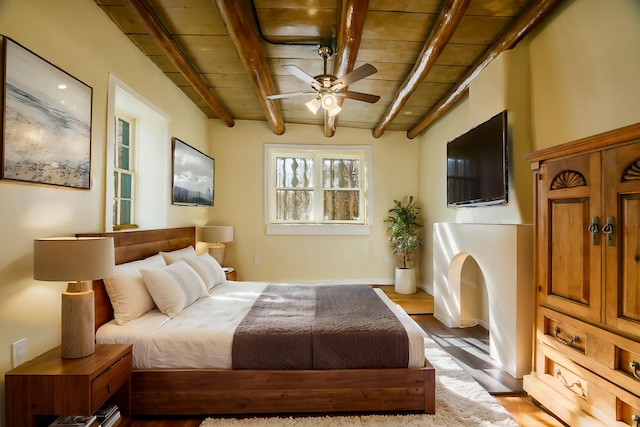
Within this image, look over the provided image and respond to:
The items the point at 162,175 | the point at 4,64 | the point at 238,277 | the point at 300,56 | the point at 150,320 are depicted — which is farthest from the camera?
the point at 238,277

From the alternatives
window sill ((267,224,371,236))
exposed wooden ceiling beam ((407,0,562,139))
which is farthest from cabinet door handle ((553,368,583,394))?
window sill ((267,224,371,236))

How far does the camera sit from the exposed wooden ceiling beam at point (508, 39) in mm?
2338

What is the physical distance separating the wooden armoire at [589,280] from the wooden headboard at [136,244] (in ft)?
9.44

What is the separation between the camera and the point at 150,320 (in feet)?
7.27

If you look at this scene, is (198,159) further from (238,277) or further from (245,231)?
(238,277)

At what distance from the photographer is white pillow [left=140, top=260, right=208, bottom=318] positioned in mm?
2357

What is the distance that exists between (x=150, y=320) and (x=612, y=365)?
2.65m

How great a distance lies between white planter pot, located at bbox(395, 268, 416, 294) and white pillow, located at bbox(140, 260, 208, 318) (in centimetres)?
318

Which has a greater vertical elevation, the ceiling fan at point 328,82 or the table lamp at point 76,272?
the ceiling fan at point 328,82

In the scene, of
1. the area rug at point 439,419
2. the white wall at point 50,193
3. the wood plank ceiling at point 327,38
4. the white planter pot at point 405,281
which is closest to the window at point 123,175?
the white wall at point 50,193

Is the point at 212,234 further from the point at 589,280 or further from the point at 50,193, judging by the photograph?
the point at 589,280

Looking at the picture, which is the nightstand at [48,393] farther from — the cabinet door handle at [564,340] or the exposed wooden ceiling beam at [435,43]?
the exposed wooden ceiling beam at [435,43]

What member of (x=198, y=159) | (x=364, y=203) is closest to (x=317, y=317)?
(x=198, y=159)

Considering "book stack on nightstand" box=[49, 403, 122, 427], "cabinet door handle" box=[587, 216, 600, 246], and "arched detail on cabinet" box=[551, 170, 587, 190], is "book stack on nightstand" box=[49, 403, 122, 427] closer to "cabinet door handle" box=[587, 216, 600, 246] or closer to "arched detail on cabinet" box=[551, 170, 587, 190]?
"cabinet door handle" box=[587, 216, 600, 246]
